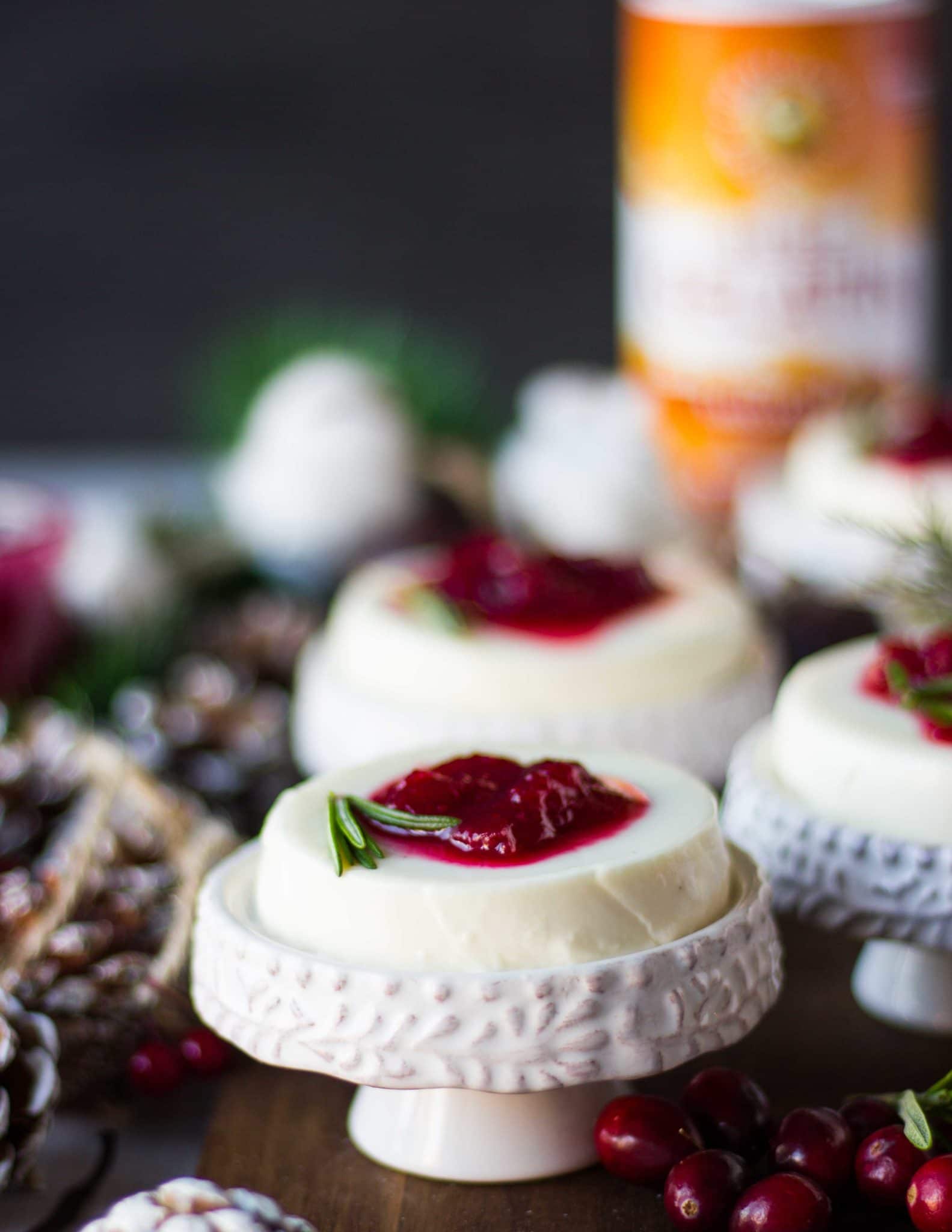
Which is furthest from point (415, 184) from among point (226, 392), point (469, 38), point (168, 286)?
point (226, 392)

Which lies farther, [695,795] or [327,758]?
[327,758]

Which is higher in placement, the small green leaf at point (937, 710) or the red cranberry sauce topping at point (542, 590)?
the small green leaf at point (937, 710)

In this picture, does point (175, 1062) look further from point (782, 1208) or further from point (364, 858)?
point (782, 1208)

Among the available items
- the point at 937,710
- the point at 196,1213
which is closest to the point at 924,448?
the point at 937,710

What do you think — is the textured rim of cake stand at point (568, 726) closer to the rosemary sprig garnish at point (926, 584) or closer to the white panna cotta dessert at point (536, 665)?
the white panna cotta dessert at point (536, 665)

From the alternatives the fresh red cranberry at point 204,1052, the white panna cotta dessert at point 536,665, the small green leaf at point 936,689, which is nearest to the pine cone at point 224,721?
the white panna cotta dessert at point 536,665

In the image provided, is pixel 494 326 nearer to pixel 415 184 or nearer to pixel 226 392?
pixel 415 184

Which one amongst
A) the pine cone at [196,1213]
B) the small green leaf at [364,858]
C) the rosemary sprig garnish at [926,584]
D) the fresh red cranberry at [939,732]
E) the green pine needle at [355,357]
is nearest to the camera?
the pine cone at [196,1213]
